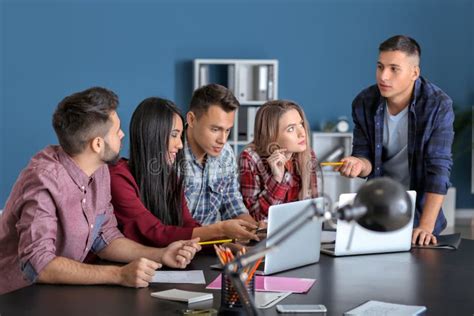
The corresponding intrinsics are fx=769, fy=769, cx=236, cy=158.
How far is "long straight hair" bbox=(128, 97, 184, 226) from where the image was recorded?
9.21ft

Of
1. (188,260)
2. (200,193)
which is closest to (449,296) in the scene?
(188,260)

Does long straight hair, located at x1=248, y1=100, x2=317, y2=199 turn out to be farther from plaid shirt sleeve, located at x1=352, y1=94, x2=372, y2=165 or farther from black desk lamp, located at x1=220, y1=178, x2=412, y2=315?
black desk lamp, located at x1=220, y1=178, x2=412, y2=315

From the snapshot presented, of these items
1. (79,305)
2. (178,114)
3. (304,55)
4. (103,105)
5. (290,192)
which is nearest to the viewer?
(79,305)

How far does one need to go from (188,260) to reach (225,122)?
103 cm

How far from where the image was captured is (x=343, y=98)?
24.0 ft

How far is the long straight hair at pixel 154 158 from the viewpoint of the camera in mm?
2809

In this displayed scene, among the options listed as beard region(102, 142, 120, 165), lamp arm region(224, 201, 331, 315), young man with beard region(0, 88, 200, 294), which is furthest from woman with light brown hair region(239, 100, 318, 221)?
lamp arm region(224, 201, 331, 315)

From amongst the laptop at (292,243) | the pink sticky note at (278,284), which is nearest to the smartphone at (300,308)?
the pink sticky note at (278,284)

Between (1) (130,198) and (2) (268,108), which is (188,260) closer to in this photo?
(1) (130,198)

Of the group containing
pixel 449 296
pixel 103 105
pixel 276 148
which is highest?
pixel 103 105

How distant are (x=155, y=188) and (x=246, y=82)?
14.0ft

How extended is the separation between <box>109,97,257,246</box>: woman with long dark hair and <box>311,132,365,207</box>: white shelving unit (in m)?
4.33

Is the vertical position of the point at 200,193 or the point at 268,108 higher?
the point at 268,108

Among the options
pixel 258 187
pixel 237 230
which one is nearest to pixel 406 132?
pixel 258 187
